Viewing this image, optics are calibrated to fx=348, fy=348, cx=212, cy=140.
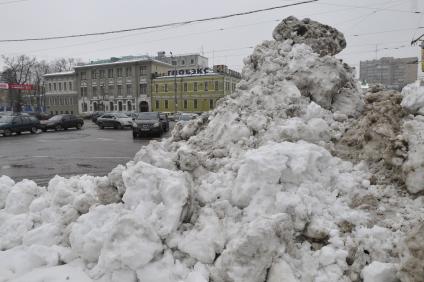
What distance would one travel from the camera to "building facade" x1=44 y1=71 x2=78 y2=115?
75000 mm

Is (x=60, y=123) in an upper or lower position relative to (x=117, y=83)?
lower

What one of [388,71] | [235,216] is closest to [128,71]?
[388,71]

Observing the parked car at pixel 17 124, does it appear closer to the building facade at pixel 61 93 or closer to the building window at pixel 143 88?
the building window at pixel 143 88

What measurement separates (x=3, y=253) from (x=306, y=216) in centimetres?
353

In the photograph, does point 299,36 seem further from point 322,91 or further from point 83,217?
point 83,217

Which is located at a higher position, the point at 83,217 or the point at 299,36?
the point at 299,36

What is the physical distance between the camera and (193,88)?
61.2 meters

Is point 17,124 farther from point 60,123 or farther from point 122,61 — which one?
point 122,61

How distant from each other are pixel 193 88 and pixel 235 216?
192 ft

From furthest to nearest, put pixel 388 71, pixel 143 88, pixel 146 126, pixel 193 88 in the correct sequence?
1. pixel 143 88
2. pixel 193 88
3. pixel 388 71
4. pixel 146 126

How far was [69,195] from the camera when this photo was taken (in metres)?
4.86

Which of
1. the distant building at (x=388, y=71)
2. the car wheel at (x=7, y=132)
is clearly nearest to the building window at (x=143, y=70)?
the distant building at (x=388, y=71)

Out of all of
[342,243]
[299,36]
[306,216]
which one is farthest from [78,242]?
[299,36]

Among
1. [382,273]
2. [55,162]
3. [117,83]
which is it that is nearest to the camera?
[382,273]
